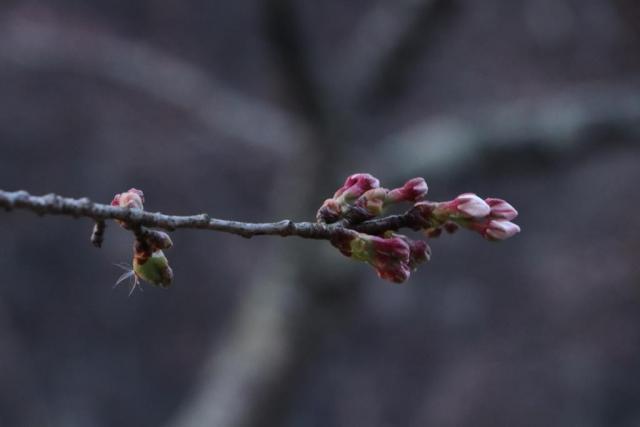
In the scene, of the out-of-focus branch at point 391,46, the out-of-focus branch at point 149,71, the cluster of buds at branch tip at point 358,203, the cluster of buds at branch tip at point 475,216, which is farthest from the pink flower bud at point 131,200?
the out-of-focus branch at point 149,71

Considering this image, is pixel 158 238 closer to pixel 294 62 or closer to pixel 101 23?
pixel 294 62

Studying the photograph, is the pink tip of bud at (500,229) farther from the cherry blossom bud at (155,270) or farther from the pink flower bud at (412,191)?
the cherry blossom bud at (155,270)

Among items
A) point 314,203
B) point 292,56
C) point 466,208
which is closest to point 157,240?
point 466,208

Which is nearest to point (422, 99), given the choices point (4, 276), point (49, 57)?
point (49, 57)

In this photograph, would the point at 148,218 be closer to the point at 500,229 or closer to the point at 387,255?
the point at 387,255

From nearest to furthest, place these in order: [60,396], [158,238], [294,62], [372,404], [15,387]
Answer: [158,238] < [294,62] < [15,387] < [60,396] < [372,404]

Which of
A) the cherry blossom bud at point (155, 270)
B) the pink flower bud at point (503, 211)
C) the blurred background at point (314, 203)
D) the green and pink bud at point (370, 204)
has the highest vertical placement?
the blurred background at point (314, 203)
